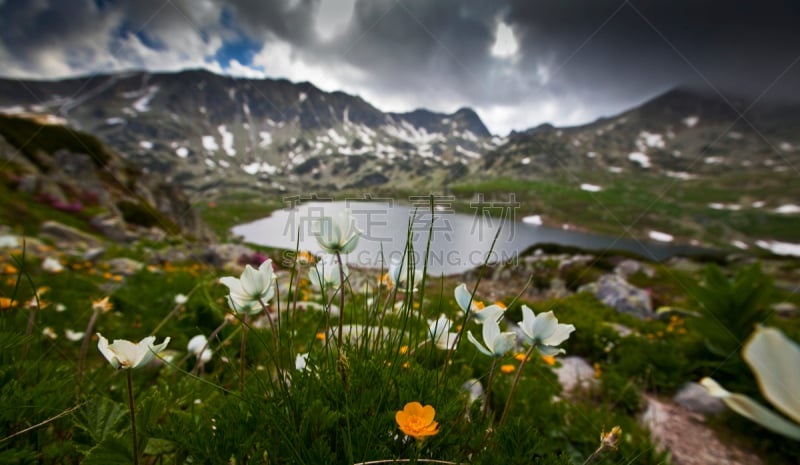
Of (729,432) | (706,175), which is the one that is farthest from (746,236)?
(729,432)

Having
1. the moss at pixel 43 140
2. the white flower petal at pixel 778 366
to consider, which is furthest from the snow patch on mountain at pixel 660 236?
the moss at pixel 43 140

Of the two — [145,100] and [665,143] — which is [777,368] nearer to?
[665,143]

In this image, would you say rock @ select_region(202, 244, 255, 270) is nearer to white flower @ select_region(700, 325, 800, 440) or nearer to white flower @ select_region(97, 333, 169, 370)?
white flower @ select_region(97, 333, 169, 370)

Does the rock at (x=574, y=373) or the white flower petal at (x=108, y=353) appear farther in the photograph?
the rock at (x=574, y=373)

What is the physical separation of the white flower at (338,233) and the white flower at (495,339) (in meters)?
0.53

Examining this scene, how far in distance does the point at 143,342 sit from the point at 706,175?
136m

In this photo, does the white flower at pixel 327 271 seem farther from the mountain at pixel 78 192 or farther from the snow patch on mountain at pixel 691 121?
the snow patch on mountain at pixel 691 121

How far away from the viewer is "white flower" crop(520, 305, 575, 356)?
3.53 feet

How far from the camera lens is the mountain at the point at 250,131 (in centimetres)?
12550

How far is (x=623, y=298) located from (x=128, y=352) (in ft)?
29.0

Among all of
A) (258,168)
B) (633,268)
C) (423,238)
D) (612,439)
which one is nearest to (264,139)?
(258,168)

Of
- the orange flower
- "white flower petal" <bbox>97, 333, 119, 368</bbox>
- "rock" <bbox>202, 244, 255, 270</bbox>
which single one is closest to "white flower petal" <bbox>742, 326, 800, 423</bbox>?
the orange flower

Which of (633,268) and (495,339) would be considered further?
(633,268)

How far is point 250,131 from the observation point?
160875 millimetres
